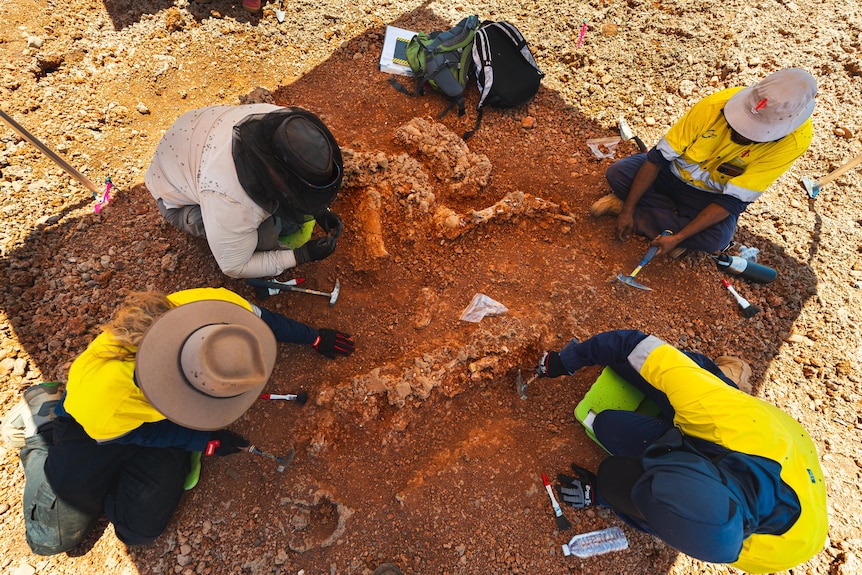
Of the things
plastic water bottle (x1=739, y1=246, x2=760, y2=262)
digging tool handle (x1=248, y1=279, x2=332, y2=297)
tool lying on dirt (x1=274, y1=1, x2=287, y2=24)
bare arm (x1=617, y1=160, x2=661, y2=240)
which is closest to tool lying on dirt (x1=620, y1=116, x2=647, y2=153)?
bare arm (x1=617, y1=160, x2=661, y2=240)

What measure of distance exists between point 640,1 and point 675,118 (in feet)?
5.88

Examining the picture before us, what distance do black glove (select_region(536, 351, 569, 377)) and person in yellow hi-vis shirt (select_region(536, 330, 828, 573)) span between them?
472 mm

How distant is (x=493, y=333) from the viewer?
305cm

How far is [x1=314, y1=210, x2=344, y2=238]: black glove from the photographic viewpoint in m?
3.25

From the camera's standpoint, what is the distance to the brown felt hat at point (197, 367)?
6.37 ft

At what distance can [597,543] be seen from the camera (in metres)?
2.68

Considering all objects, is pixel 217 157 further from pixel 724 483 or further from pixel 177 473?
pixel 724 483

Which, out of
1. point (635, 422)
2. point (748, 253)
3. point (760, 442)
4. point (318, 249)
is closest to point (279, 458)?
point (318, 249)

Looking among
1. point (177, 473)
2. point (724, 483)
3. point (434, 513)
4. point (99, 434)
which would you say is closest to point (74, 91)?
point (99, 434)

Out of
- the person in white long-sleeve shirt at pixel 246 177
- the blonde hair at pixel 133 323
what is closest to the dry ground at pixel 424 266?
the person in white long-sleeve shirt at pixel 246 177

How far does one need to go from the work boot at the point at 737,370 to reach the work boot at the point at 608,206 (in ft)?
4.97

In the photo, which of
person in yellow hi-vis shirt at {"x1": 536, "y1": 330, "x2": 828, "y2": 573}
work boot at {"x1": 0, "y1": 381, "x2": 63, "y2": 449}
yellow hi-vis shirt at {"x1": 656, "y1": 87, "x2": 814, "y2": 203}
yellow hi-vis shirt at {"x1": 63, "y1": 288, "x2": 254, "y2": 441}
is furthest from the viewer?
yellow hi-vis shirt at {"x1": 656, "y1": 87, "x2": 814, "y2": 203}

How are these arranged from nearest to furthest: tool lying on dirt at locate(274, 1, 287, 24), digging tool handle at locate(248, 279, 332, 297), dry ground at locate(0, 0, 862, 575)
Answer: dry ground at locate(0, 0, 862, 575) → digging tool handle at locate(248, 279, 332, 297) → tool lying on dirt at locate(274, 1, 287, 24)

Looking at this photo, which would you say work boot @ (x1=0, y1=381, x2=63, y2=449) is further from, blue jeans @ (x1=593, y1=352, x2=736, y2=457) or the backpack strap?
the backpack strap
